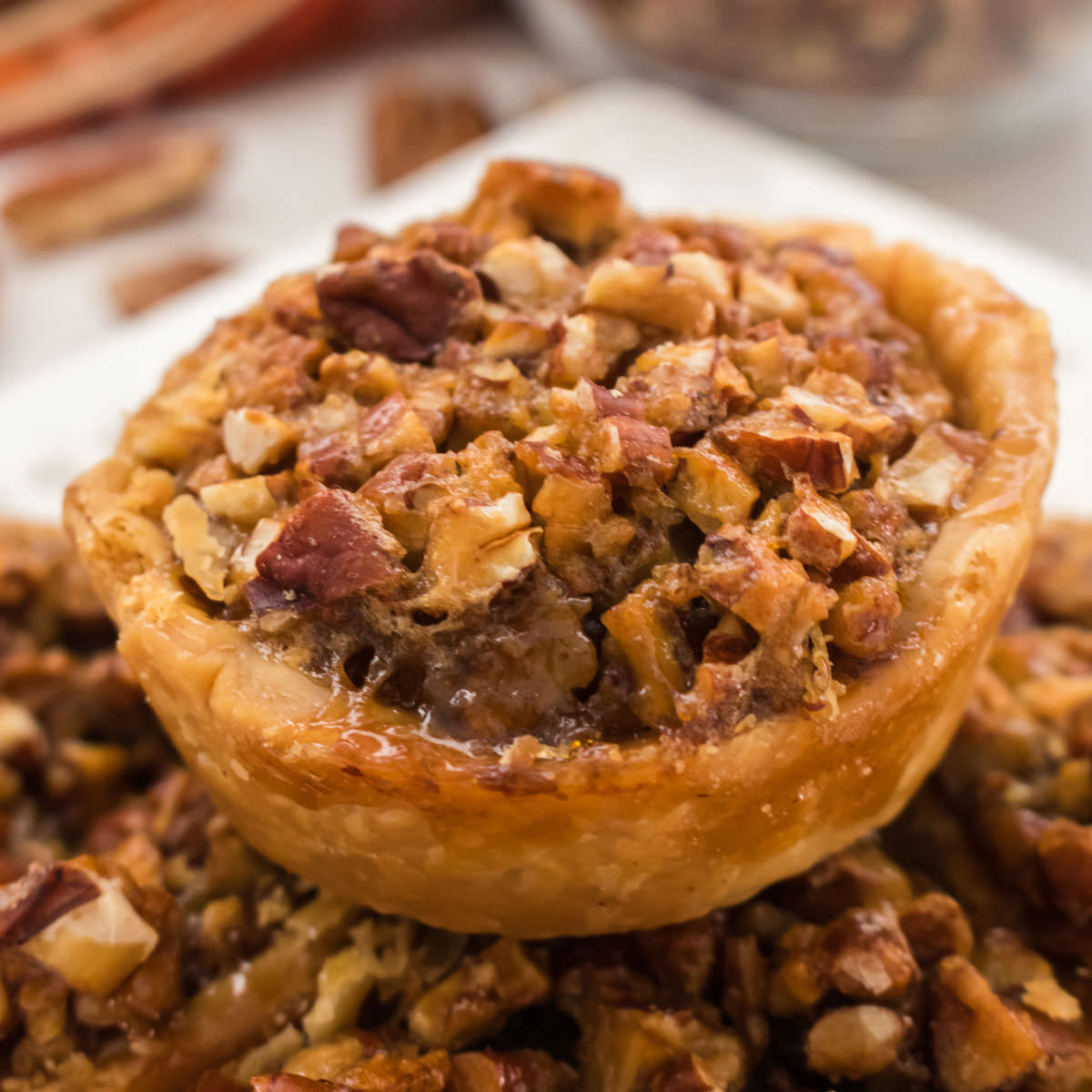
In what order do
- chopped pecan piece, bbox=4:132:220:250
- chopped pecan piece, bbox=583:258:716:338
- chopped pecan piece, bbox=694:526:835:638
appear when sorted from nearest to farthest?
chopped pecan piece, bbox=694:526:835:638, chopped pecan piece, bbox=583:258:716:338, chopped pecan piece, bbox=4:132:220:250

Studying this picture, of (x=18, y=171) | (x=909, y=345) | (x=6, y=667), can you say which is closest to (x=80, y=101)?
(x=18, y=171)

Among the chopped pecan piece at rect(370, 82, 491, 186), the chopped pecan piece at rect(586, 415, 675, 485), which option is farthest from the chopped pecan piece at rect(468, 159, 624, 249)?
the chopped pecan piece at rect(370, 82, 491, 186)

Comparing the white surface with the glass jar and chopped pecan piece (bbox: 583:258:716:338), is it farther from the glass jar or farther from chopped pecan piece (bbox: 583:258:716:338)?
chopped pecan piece (bbox: 583:258:716:338)

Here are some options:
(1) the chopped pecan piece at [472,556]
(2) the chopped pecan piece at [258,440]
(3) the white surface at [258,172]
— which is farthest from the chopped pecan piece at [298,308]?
(3) the white surface at [258,172]

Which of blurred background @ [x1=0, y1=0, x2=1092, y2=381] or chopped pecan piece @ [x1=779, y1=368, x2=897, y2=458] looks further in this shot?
blurred background @ [x1=0, y1=0, x2=1092, y2=381]

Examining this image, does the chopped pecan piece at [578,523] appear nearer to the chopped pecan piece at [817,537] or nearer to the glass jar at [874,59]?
the chopped pecan piece at [817,537]

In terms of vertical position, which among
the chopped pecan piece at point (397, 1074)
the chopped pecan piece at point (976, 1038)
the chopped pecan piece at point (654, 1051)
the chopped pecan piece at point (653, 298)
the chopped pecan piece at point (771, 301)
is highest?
the chopped pecan piece at point (653, 298)

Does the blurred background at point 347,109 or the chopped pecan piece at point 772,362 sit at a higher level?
the chopped pecan piece at point 772,362
